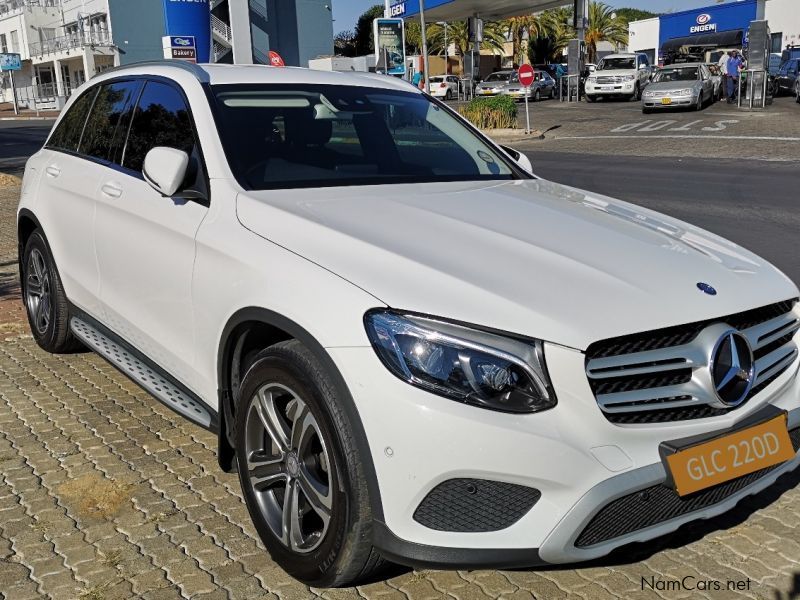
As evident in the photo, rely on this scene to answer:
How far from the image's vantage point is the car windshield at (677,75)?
28.3 metres

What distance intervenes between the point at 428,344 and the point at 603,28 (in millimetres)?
78371

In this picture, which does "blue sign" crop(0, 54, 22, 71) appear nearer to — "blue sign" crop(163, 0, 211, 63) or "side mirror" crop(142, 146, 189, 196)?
"blue sign" crop(163, 0, 211, 63)

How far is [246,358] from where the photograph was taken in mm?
3129

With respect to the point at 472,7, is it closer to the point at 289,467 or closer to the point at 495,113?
the point at 495,113

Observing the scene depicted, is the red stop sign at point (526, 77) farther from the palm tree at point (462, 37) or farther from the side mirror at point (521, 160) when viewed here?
the palm tree at point (462, 37)

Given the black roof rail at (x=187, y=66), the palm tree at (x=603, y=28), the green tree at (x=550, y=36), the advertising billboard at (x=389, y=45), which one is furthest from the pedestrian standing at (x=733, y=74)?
the palm tree at (x=603, y=28)

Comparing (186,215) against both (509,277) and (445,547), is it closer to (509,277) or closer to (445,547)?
(509,277)

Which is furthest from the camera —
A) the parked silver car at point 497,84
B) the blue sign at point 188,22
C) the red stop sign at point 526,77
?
the parked silver car at point 497,84

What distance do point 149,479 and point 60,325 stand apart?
185 centimetres

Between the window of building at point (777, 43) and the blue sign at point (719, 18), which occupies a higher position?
the blue sign at point (719, 18)

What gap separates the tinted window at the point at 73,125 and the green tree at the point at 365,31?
7526cm

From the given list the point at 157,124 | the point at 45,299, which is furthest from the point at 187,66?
the point at 45,299

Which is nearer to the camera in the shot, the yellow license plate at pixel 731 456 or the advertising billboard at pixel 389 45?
the yellow license plate at pixel 731 456

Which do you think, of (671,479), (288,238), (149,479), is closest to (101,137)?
(149,479)
